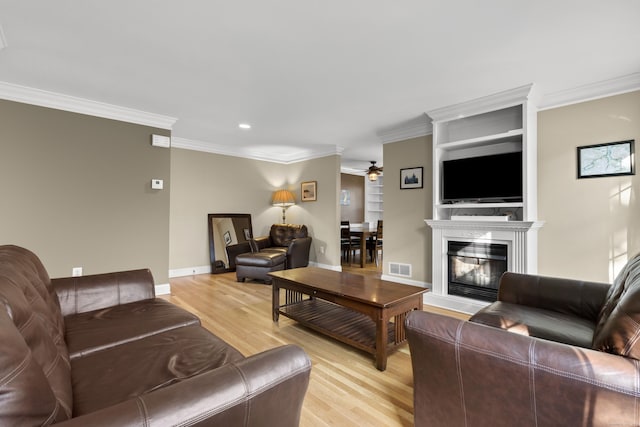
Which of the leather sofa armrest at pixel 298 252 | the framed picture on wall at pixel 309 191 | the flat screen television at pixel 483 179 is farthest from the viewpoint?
the framed picture on wall at pixel 309 191

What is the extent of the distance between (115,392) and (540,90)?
13.4ft

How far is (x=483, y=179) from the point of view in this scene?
347 cm

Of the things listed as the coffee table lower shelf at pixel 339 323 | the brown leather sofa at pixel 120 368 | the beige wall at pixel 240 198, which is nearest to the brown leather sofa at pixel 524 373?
the brown leather sofa at pixel 120 368

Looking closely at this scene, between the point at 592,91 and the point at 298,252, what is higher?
the point at 592,91

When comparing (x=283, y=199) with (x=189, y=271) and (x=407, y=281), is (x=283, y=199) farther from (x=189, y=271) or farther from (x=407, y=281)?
(x=407, y=281)

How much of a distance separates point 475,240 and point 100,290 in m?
3.57

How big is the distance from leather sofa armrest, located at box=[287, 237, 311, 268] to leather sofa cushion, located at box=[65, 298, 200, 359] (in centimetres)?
304

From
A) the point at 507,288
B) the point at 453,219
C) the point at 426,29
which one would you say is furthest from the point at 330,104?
the point at 507,288

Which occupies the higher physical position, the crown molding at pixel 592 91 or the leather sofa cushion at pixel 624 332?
the crown molding at pixel 592 91

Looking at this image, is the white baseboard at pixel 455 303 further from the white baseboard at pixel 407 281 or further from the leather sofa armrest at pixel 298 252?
the leather sofa armrest at pixel 298 252

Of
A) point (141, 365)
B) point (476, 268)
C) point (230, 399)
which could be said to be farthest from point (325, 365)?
point (476, 268)

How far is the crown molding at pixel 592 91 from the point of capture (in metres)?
2.79

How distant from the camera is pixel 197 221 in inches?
212

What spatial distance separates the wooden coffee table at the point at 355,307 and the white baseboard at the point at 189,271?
9.38ft
